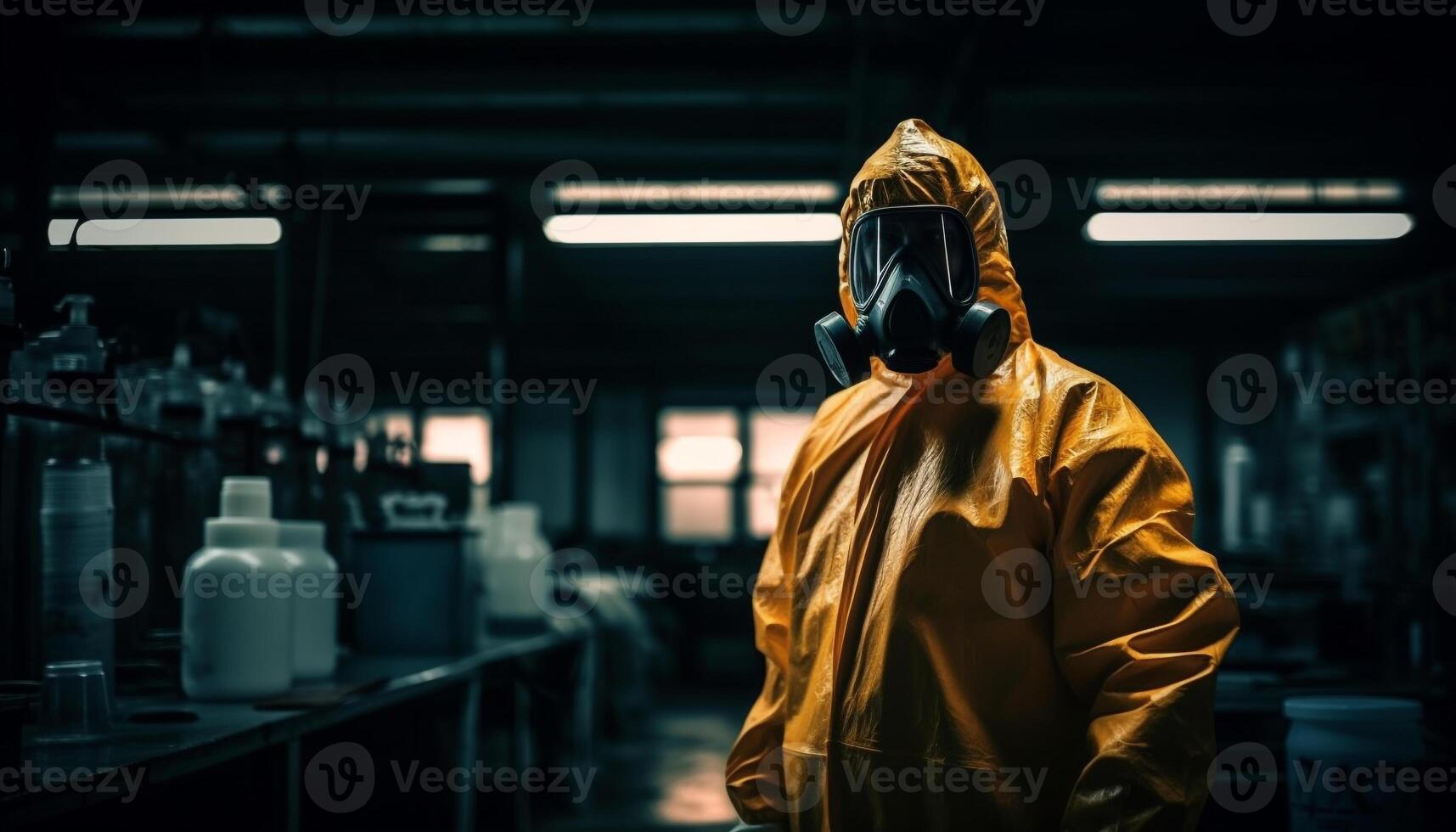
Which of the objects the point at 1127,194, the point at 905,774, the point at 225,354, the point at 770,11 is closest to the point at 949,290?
the point at 905,774

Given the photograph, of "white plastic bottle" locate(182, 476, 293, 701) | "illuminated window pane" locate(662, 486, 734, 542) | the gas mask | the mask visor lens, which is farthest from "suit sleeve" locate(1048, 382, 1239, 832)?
"illuminated window pane" locate(662, 486, 734, 542)

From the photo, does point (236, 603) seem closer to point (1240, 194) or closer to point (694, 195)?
point (694, 195)

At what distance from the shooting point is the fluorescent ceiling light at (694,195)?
19.2 feet

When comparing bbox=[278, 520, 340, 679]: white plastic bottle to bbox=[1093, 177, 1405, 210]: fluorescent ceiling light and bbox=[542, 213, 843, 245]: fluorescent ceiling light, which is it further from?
bbox=[1093, 177, 1405, 210]: fluorescent ceiling light

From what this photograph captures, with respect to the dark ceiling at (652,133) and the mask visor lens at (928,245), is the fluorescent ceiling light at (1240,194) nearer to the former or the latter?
the dark ceiling at (652,133)

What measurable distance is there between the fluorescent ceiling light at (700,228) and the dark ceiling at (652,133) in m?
0.36

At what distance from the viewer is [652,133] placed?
4.63 meters

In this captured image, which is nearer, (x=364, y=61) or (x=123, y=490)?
(x=123, y=490)

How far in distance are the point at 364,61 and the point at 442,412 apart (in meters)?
8.29

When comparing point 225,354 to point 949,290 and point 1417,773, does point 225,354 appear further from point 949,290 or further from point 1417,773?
point 1417,773

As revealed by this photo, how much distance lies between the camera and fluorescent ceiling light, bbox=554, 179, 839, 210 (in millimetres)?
5852

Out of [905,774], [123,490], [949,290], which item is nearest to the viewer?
[905,774]

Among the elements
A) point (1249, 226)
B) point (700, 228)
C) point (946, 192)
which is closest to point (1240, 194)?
point (1249, 226)

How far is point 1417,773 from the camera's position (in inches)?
67.8
